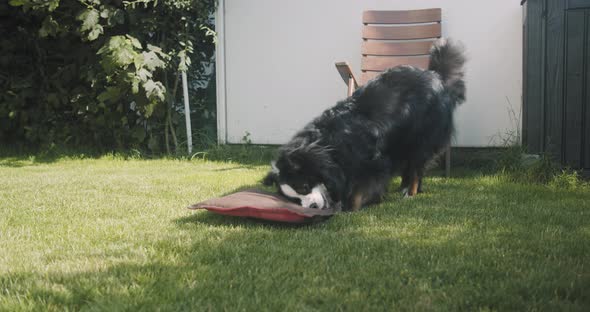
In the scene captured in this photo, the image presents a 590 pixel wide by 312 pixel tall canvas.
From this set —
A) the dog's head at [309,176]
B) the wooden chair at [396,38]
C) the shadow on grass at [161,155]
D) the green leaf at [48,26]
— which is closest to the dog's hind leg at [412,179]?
the dog's head at [309,176]

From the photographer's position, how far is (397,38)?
4398mm

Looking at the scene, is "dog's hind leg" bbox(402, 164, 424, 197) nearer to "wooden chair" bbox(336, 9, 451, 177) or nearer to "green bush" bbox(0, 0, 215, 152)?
"wooden chair" bbox(336, 9, 451, 177)

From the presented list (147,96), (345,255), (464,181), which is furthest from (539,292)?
(147,96)

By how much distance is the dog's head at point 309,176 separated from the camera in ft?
8.52

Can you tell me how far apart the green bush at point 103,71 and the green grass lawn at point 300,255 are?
1.83 m

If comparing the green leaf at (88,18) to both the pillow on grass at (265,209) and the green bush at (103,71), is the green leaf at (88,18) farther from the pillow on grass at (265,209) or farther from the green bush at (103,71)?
the pillow on grass at (265,209)

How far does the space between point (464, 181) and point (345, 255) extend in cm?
205

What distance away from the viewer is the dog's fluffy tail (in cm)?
356

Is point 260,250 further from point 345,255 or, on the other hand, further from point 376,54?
point 376,54

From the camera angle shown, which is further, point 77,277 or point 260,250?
point 260,250

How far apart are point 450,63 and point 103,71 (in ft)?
10.6

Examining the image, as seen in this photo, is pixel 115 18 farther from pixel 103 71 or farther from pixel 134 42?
pixel 103 71

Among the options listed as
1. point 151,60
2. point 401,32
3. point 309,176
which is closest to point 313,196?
point 309,176

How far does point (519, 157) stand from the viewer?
149 inches
